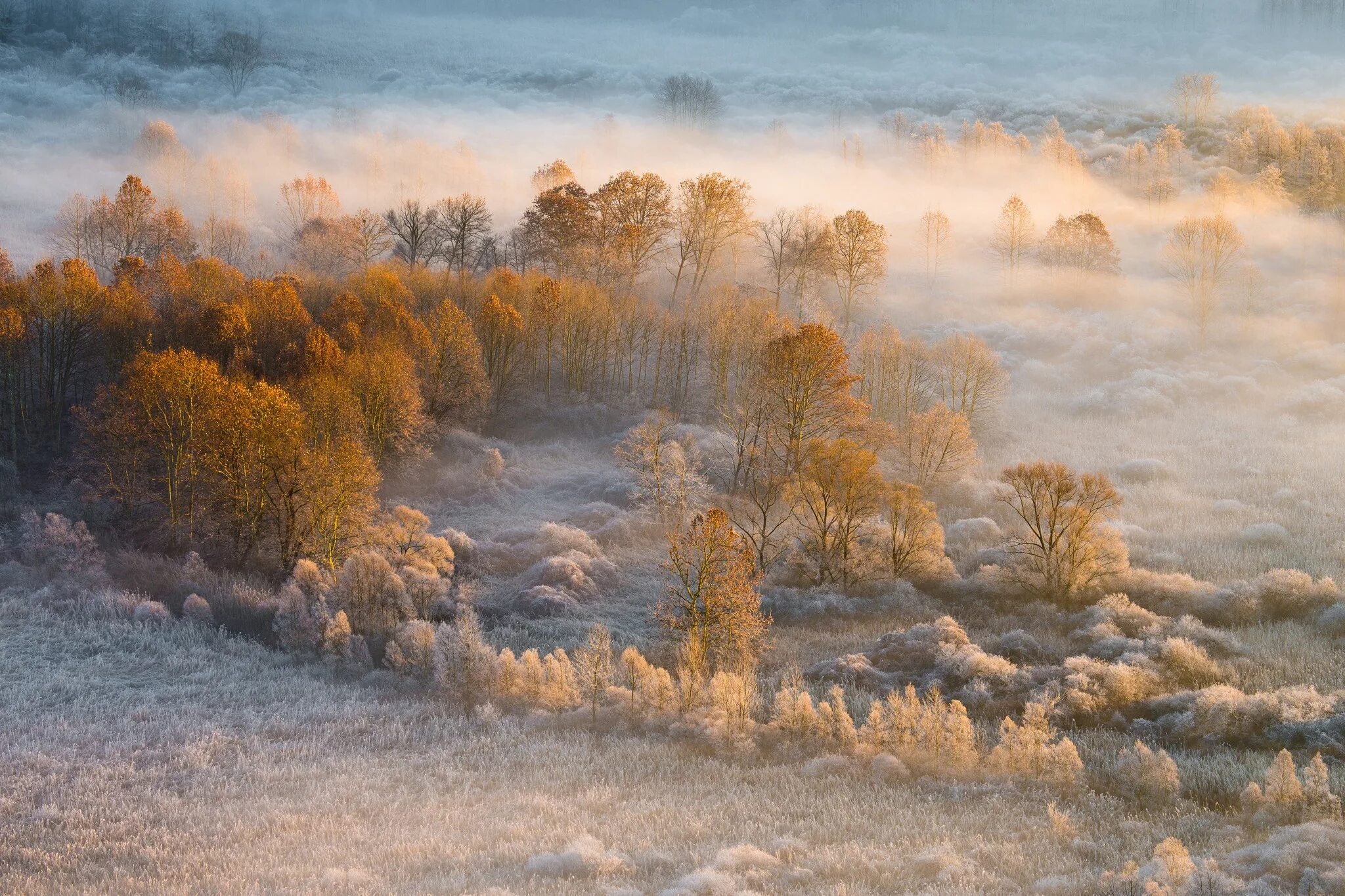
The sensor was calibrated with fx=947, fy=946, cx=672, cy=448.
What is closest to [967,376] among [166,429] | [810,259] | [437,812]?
[810,259]

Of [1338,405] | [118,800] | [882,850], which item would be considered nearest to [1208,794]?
[882,850]

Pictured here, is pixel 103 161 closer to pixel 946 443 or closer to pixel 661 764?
pixel 946 443

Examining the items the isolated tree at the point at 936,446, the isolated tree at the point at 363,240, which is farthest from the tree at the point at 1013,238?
the isolated tree at the point at 363,240

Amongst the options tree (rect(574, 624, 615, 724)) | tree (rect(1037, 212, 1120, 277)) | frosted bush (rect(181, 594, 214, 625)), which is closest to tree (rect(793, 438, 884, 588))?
tree (rect(574, 624, 615, 724))

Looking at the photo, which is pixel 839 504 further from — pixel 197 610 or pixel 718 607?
pixel 197 610

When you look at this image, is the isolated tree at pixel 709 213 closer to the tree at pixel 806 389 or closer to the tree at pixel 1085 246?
the tree at pixel 806 389
